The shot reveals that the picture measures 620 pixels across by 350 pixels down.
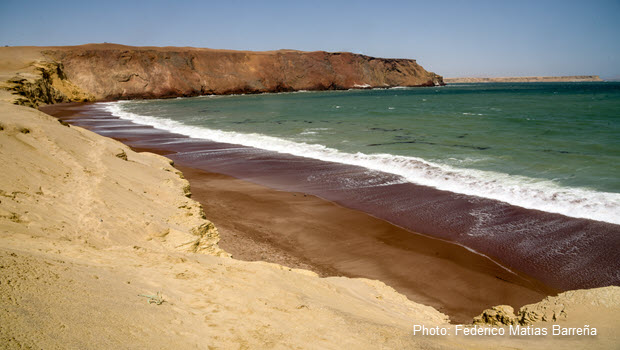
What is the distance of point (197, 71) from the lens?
8594 centimetres

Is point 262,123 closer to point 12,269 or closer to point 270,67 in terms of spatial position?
point 12,269

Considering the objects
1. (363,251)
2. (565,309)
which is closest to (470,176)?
(363,251)

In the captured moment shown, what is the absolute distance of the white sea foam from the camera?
336 inches

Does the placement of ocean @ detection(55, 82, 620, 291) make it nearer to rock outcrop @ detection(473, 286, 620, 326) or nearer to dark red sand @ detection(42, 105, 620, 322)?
dark red sand @ detection(42, 105, 620, 322)

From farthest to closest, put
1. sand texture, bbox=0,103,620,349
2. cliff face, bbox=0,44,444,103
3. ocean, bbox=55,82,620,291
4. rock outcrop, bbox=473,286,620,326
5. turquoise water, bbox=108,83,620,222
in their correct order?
cliff face, bbox=0,44,444,103, turquoise water, bbox=108,83,620,222, ocean, bbox=55,82,620,291, rock outcrop, bbox=473,286,620,326, sand texture, bbox=0,103,620,349

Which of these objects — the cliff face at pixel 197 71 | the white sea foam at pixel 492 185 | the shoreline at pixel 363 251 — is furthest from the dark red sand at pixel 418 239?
the cliff face at pixel 197 71

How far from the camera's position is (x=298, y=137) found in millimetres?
20438

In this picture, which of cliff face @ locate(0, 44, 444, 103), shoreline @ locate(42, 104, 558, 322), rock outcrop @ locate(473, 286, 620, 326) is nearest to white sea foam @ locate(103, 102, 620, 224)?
shoreline @ locate(42, 104, 558, 322)

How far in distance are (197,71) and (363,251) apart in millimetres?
87284

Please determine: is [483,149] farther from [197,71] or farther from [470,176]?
[197,71]

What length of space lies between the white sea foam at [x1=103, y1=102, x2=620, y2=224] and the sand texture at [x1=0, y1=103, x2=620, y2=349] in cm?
561

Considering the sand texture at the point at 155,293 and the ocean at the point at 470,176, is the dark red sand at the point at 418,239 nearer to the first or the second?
the ocean at the point at 470,176

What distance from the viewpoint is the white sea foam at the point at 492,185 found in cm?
854

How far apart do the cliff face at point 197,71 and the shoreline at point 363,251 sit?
54.4 m
